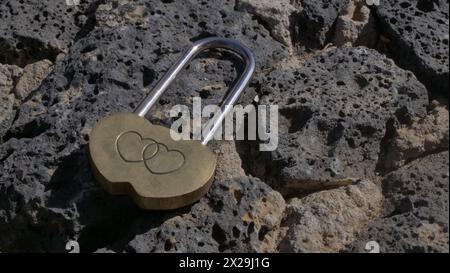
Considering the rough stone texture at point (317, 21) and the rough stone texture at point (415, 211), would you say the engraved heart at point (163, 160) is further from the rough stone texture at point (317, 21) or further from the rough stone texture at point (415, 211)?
the rough stone texture at point (317, 21)

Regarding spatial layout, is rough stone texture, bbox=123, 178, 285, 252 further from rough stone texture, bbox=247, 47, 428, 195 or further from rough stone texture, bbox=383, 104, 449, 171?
rough stone texture, bbox=383, 104, 449, 171

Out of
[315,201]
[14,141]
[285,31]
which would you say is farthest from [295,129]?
[14,141]

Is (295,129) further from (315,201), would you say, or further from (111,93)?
(111,93)

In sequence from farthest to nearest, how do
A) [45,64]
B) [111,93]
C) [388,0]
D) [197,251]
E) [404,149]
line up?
[45,64] < [388,0] < [111,93] < [404,149] < [197,251]

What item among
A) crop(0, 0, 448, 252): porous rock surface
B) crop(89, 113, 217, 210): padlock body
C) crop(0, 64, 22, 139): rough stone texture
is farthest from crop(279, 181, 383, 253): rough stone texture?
crop(0, 64, 22, 139): rough stone texture

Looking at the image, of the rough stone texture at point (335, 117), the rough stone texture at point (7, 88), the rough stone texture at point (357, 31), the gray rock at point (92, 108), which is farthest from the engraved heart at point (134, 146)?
the rough stone texture at point (357, 31)
